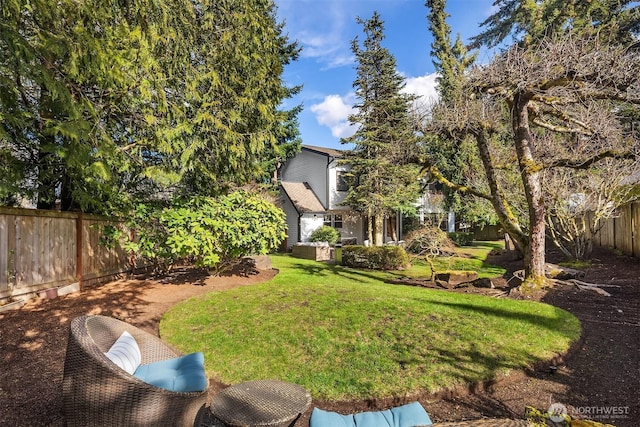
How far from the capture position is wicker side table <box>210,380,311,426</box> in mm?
2717

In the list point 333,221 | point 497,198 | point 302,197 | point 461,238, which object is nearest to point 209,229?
point 497,198

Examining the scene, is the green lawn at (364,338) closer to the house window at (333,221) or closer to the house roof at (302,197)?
the house roof at (302,197)

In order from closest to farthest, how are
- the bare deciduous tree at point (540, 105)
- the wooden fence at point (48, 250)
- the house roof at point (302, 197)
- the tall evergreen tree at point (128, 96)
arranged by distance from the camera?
1. the tall evergreen tree at point (128, 96)
2. the wooden fence at point (48, 250)
3. the bare deciduous tree at point (540, 105)
4. the house roof at point (302, 197)

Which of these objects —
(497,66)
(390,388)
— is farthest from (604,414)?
(497,66)

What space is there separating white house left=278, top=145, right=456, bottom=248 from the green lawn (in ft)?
46.5

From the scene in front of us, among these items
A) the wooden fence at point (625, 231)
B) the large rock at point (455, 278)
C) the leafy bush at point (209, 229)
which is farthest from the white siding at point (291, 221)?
the wooden fence at point (625, 231)

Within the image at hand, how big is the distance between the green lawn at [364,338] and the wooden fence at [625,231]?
7.60m

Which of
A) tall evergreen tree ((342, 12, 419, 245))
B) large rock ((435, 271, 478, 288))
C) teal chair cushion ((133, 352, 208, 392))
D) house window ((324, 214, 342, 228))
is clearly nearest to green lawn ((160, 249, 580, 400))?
teal chair cushion ((133, 352, 208, 392))

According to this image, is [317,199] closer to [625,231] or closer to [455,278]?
[455,278]

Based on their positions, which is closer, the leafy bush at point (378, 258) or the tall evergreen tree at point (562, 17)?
the leafy bush at point (378, 258)

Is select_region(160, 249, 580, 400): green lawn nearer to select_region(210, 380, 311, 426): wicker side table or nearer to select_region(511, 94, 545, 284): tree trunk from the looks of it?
select_region(210, 380, 311, 426): wicker side table

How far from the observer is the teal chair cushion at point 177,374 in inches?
126

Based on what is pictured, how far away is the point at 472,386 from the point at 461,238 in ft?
71.8

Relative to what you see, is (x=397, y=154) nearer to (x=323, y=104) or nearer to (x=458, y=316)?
(x=458, y=316)
